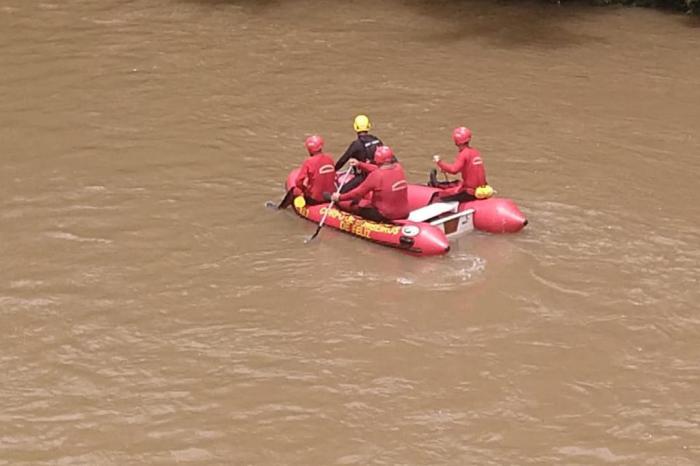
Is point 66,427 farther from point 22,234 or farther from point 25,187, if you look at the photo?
point 25,187

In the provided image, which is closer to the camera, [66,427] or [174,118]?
[66,427]

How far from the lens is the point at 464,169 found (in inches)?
428

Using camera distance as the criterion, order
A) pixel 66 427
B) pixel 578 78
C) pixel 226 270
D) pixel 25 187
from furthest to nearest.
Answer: pixel 578 78 → pixel 25 187 → pixel 226 270 → pixel 66 427

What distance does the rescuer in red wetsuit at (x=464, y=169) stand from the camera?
35.3 feet

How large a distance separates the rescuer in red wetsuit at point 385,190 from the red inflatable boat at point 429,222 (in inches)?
3.6

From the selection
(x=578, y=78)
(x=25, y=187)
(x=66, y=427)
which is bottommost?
(x=66, y=427)

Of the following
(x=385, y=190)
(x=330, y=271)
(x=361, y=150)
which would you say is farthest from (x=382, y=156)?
(x=330, y=271)

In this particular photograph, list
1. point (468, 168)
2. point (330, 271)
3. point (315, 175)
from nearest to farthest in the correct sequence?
point (330, 271), point (468, 168), point (315, 175)

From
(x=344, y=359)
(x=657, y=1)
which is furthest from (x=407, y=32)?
(x=344, y=359)

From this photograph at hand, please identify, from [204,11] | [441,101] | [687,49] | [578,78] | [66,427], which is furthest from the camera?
[204,11]

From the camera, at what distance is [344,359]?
28.8 ft

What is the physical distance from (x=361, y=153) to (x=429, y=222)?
1.15m

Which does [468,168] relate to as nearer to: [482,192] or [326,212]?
[482,192]

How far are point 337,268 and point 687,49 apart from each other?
390 inches
